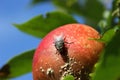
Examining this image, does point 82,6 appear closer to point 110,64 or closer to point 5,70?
point 5,70

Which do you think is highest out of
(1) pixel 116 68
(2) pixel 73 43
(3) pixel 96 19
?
(3) pixel 96 19

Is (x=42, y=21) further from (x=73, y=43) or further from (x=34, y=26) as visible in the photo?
(x=73, y=43)

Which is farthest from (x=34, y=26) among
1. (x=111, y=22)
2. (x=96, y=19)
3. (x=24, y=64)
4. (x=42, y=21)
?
(x=96, y=19)

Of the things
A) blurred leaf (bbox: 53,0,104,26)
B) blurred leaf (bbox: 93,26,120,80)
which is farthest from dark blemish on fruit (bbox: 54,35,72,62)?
blurred leaf (bbox: 53,0,104,26)

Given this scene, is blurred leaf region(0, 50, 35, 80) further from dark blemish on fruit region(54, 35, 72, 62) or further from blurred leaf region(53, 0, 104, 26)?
blurred leaf region(53, 0, 104, 26)

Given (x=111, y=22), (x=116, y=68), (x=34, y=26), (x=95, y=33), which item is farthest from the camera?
(x=111, y=22)

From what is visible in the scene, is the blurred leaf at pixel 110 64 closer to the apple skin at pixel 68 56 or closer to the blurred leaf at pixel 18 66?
the apple skin at pixel 68 56
